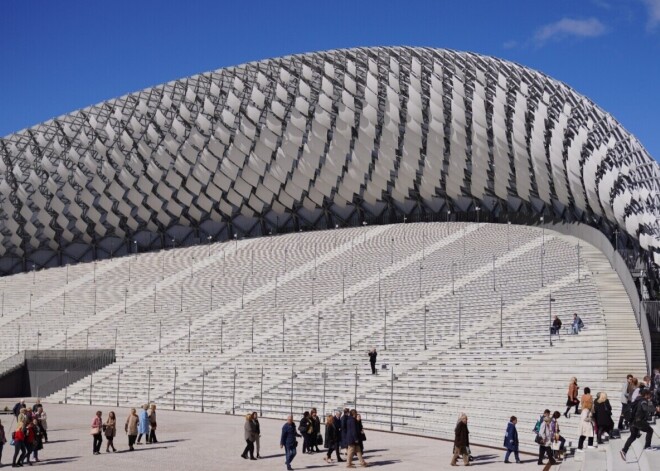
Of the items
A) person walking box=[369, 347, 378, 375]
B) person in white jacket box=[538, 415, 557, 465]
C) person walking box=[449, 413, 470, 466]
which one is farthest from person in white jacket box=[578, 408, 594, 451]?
person walking box=[369, 347, 378, 375]

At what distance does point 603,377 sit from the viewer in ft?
77.0

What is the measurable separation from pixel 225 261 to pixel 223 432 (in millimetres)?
30047

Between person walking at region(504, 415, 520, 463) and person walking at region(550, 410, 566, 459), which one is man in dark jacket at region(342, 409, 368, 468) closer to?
person walking at region(504, 415, 520, 463)

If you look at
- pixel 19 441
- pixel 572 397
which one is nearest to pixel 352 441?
Answer: pixel 572 397

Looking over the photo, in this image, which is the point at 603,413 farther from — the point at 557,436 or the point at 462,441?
the point at 462,441

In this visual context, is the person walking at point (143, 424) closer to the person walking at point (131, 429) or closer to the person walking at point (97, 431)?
the person walking at point (131, 429)

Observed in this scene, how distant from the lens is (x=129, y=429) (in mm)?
21156

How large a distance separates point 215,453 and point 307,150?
3793 centimetres

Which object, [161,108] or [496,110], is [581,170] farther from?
[161,108]

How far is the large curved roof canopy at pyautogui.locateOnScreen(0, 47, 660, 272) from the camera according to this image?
165 ft

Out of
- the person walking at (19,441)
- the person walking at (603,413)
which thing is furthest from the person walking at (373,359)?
the person walking at (19,441)

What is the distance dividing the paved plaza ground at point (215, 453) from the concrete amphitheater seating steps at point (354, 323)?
184cm

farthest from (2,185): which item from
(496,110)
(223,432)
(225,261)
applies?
(223,432)

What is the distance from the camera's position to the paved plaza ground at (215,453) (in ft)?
60.5
